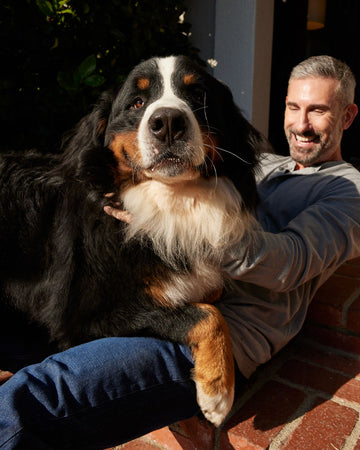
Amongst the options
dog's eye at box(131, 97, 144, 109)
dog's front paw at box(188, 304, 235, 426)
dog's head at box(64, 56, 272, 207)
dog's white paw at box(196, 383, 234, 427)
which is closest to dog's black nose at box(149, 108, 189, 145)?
dog's head at box(64, 56, 272, 207)

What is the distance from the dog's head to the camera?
1482 millimetres

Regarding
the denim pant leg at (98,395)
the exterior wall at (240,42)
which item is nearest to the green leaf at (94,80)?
the denim pant leg at (98,395)

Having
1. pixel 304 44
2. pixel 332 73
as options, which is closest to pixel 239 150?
pixel 332 73

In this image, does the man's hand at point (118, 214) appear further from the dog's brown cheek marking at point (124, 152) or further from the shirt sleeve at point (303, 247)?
the shirt sleeve at point (303, 247)

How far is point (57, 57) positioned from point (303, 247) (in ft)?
5.88

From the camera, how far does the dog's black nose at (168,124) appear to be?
1447 millimetres

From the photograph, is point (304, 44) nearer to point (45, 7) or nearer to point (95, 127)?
point (45, 7)

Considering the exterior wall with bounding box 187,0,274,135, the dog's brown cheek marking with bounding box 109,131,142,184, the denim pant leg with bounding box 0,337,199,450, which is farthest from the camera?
the exterior wall with bounding box 187,0,274,135

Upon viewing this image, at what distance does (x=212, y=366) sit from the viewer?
1472 millimetres

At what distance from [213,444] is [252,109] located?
282 centimetres

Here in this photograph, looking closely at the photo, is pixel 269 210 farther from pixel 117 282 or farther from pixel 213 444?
pixel 213 444

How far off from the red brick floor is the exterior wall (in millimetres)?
2087

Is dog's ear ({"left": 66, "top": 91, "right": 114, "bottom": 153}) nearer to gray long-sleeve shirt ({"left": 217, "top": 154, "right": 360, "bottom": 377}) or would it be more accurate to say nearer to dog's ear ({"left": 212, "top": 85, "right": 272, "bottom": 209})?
dog's ear ({"left": 212, "top": 85, "right": 272, "bottom": 209})

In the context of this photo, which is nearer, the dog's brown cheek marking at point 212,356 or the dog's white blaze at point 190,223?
the dog's brown cheek marking at point 212,356
